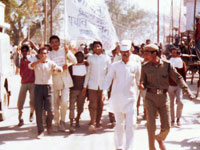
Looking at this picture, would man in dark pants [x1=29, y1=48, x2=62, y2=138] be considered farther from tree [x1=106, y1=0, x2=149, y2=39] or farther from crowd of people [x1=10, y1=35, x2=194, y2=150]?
tree [x1=106, y1=0, x2=149, y2=39]

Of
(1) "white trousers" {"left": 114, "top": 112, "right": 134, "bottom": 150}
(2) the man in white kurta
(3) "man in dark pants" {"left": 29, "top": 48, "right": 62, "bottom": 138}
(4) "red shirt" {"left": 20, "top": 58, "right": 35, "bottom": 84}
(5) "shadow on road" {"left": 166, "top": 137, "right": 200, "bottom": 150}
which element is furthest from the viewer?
(4) "red shirt" {"left": 20, "top": 58, "right": 35, "bottom": 84}

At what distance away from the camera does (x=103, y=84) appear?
932 centimetres

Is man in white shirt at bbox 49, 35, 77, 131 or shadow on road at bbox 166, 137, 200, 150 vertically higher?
man in white shirt at bbox 49, 35, 77, 131

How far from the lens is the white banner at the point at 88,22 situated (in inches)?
377

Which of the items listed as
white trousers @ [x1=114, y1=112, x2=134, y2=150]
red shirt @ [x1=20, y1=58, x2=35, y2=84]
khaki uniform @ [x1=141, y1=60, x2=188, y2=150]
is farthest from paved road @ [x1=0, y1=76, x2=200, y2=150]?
red shirt @ [x1=20, y1=58, x2=35, y2=84]

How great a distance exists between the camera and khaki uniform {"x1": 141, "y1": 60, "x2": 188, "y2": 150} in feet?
22.5

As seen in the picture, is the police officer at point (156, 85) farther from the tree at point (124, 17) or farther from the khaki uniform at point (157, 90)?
the tree at point (124, 17)

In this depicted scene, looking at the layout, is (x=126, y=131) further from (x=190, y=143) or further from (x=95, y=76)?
(x=95, y=76)

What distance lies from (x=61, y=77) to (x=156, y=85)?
2970 millimetres

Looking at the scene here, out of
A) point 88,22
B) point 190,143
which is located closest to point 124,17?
point 88,22

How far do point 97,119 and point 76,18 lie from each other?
2.35 meters

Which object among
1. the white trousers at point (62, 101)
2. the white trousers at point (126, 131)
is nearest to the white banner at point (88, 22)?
the white trousers at point (62, 101)

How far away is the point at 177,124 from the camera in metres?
9.65

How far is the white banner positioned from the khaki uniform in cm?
300
